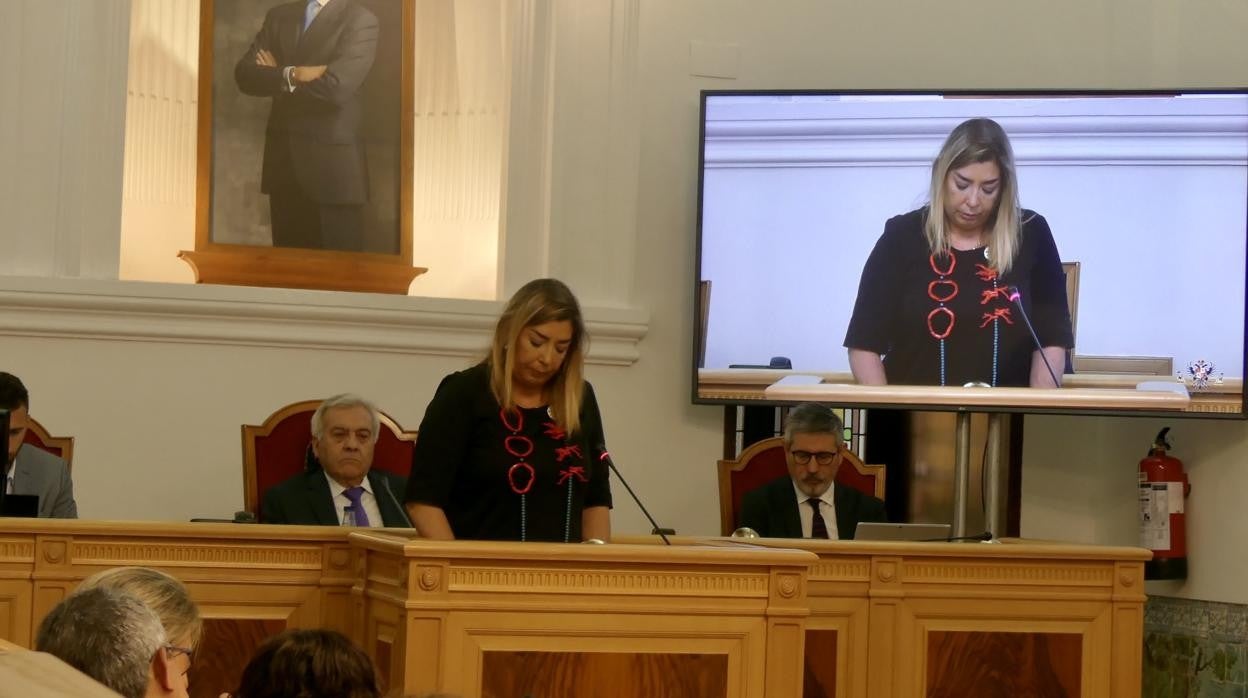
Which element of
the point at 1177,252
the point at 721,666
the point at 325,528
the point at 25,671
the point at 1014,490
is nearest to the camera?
the point at 25,671

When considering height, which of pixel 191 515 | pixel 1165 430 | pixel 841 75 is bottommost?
pixel 191 515

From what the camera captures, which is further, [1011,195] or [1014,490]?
[1014,490]

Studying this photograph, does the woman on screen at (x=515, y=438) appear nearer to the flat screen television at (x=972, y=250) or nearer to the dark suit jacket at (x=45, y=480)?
the dark suit jacket at (x=45, y=480)

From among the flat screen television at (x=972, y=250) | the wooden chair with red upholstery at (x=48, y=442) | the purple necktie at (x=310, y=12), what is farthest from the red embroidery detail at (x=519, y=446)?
the purple necktie at (x=310, y=12)

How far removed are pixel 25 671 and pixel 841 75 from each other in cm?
628

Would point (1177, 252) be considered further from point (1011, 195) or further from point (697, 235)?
point (697, 235)

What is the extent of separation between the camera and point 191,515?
643 cm

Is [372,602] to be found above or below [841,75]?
below

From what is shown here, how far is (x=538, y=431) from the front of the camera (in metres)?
3.91

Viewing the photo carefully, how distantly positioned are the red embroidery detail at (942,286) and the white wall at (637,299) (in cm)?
92

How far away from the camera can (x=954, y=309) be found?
6.52 metres

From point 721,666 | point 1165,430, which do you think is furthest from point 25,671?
point 1165,430

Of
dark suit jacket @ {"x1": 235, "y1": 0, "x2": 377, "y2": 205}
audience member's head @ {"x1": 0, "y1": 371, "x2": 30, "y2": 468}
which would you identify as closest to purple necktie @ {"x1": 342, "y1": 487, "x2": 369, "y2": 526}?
audience member's head @ {"x1": 0, "y1": 371, "x2": 30, "y2": 468}

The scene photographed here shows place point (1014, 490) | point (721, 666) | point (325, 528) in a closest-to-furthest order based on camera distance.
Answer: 1. point (721, 666)
2. point (325, 528)
3. point (1014, 490)
